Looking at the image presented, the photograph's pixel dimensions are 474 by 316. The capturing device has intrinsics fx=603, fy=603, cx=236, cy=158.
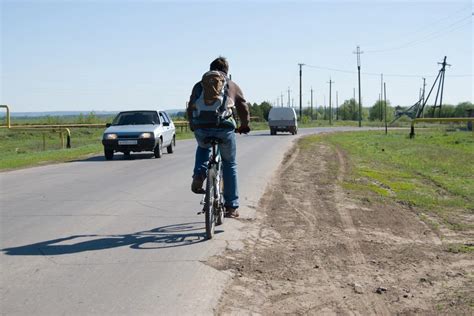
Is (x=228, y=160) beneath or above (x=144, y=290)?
above

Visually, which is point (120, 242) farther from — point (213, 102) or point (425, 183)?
point (425, 183)

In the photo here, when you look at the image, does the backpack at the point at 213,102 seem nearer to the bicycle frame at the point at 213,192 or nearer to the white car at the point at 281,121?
the bicycle frame at the point at 213,192

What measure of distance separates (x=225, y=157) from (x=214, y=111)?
27.5 inches

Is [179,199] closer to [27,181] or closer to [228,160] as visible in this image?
[228,160]

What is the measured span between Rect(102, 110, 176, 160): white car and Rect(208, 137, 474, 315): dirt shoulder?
10.1 metres

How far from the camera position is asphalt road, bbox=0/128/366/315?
4.66m

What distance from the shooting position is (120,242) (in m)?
6.67

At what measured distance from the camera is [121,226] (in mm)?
7605

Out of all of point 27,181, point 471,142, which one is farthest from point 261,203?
point 471,142

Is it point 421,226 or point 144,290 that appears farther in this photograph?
point 421,226

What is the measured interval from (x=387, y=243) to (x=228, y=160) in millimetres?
2103

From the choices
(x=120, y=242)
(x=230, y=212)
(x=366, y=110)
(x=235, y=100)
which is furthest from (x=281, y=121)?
(x=366, y=110)

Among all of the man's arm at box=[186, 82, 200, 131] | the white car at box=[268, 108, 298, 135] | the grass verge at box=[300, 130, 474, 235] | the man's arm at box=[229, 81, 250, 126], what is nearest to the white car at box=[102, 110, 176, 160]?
the grass verge at box=[300, 130, 474, 235]

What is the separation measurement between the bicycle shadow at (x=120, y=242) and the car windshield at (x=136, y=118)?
532 inches
